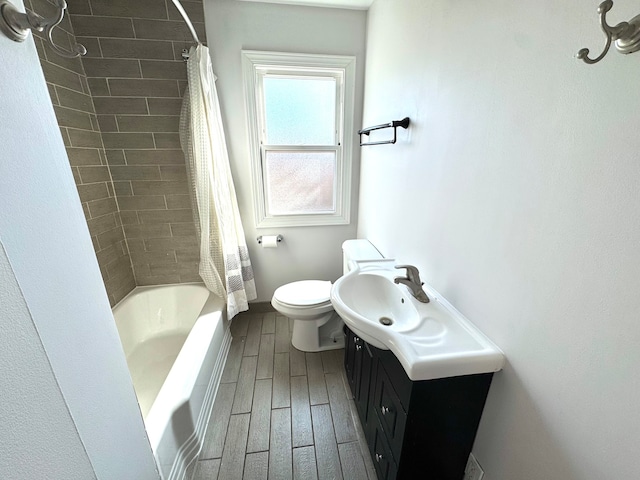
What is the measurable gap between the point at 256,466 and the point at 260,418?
25 cm

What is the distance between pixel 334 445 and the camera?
1375mm

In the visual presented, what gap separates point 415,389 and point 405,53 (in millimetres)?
1487

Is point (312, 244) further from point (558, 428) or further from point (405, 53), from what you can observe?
point (558, 428)

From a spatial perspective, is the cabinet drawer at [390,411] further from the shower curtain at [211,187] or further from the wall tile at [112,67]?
the wall tile at [112,67]

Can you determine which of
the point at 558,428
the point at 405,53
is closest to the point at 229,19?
the point at 405,53

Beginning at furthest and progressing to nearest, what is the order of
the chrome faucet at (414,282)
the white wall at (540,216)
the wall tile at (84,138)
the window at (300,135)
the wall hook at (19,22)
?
the window at (300,135), the wall tile at (84,138), the chrome faucet at (414,282), the white wall at (540,216), the wall hook at (19,22)

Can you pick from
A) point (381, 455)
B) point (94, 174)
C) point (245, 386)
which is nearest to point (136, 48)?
point (94, 174)

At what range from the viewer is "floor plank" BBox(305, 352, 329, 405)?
5.39 ft

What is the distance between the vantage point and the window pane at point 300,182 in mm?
2152

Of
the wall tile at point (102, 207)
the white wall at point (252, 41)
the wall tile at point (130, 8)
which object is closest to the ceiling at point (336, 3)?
the white wall at point (252, 41)

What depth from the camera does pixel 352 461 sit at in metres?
1.31

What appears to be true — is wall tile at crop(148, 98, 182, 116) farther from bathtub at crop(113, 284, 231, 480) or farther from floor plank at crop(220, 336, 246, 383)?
floor plank at crop(220, 336, 246, 383)

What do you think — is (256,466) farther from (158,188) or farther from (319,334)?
(158,188)

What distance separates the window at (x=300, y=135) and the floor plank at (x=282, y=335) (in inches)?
33.8
